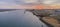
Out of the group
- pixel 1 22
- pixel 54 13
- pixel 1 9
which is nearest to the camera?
pixel 1 9

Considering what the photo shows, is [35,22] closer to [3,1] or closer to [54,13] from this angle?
[54,13]

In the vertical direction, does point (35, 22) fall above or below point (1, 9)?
below

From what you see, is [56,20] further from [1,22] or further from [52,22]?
[1,22]

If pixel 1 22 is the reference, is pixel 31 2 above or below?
above

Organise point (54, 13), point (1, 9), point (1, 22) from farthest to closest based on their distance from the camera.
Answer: point (1, 22) → point (54, 13) → point (1, 9)

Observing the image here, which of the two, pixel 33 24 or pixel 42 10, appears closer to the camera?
pixel 42 10

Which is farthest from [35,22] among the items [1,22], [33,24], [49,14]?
[1,22]

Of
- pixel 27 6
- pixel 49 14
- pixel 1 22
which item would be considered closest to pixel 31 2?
pixel 27 6

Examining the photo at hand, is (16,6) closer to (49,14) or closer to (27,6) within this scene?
(27,6)

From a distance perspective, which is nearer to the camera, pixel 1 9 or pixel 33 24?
pixel 1 9
